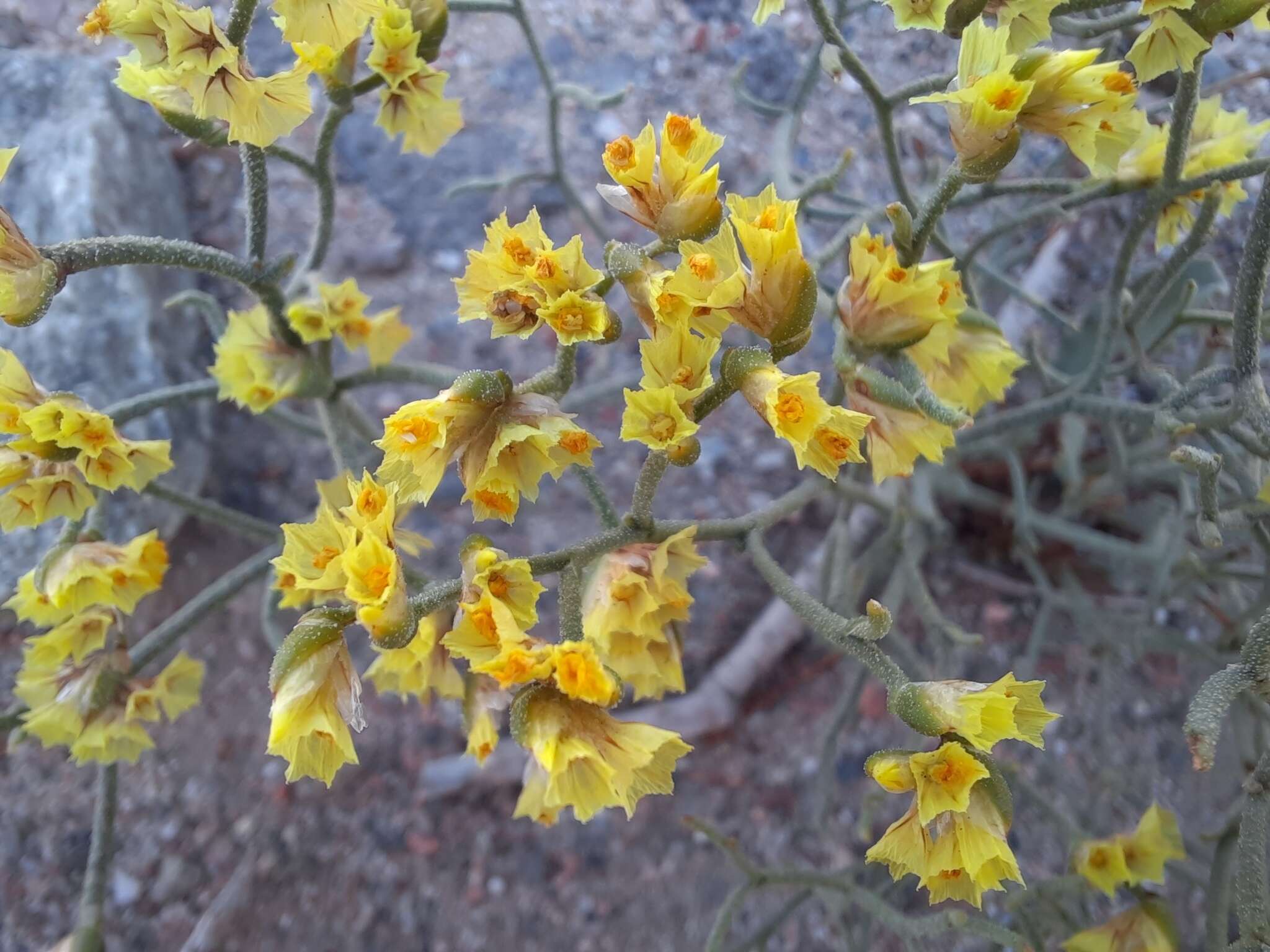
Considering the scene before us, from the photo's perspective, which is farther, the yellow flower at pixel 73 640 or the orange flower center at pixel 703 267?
the yellow flower at pixel 73 640

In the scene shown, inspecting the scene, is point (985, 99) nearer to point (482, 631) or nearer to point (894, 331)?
point (894, 331)

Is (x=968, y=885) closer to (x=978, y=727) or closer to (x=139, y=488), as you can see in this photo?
(x=978, y=727)

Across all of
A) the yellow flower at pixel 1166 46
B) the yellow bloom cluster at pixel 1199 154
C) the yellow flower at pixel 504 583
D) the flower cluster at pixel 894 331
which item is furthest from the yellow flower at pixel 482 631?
the yellow bloom cluster at pixel 1199 154

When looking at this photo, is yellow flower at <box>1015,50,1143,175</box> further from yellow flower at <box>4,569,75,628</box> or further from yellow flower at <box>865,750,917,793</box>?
yellow flower at <box>4,569,75,628</box>

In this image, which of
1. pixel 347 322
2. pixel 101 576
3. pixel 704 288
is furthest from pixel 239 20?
pixel 101 576

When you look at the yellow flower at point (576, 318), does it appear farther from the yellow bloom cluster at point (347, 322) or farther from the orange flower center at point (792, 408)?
the yellow bloom cluster at point (347, 322)

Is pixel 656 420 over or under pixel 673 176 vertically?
under
